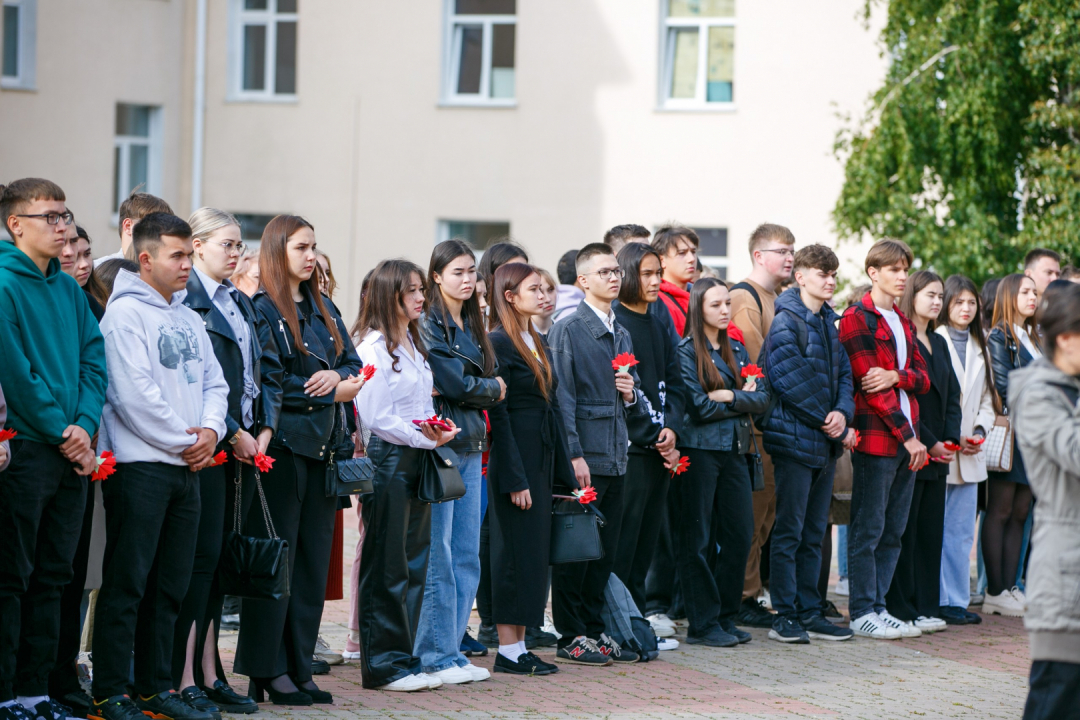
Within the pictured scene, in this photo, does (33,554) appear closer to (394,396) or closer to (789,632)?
(394,396)

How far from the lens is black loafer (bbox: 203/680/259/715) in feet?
20.4

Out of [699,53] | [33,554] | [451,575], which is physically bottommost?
[451,575]

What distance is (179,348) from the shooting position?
19.5ft

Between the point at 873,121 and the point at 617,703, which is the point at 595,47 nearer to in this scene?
the point at 873,121

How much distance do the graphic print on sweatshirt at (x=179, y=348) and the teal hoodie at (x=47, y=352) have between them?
9.8 inches

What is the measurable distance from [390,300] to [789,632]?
3.46 meters

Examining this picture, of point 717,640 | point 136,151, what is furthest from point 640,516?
point 136,151

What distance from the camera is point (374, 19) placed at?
20.4 m

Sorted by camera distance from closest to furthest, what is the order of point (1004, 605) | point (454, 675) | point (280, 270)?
point (280, 270) → point (454, 675) → point (1004, 605)

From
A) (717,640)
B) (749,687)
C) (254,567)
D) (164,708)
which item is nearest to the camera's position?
(164,708)

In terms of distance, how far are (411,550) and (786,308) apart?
3.09 metres

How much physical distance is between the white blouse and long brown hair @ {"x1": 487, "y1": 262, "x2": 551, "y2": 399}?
2.17 feet

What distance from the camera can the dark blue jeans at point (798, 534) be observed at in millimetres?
8672

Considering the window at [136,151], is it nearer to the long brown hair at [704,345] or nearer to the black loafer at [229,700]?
the long brown hair at [704,345]
